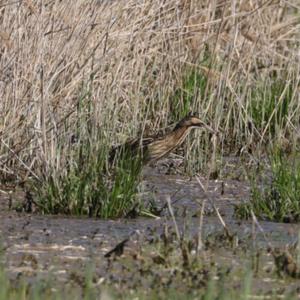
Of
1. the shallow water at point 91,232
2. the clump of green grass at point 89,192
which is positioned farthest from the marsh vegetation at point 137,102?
the shallow water at point 91,232

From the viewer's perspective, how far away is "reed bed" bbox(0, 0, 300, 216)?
8602mm

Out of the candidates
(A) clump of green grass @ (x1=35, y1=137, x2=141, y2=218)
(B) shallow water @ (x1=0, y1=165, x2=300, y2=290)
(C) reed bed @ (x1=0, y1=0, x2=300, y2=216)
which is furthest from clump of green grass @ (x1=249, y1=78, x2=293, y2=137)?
(A) clump of green grass @ (x1=35, y1=137, x2=141, y2=218)

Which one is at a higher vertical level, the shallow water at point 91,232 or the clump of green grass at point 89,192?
the clump of green grass at point 89,192

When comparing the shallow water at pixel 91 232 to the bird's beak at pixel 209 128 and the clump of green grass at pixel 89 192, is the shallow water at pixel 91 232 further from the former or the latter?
the bird's beak at pixel 209 128

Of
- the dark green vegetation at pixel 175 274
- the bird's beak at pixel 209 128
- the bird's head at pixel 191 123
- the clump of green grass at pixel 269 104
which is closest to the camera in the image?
the dark green vegetation at pixel 175 274

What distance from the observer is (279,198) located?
7816 millimetres

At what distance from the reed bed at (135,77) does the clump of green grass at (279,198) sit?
20.6 inches

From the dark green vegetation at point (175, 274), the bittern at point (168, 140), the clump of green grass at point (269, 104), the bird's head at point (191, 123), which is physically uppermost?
the clump of green grass at point (269, 104)

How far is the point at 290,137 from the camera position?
10.4m

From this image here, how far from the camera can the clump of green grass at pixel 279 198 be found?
7691 mm

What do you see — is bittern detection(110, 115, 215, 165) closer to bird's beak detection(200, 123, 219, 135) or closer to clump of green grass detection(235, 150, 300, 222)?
bird's beak detection(200, 123, 219, 135)

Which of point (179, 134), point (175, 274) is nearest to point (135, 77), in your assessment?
point (179, 134)

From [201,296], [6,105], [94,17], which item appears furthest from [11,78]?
[201,296]

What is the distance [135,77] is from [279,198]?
2.46 metres
